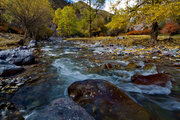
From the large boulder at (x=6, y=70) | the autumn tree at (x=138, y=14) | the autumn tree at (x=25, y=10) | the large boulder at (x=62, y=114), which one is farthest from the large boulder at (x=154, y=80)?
the autumn tree at (x=25, y=10)

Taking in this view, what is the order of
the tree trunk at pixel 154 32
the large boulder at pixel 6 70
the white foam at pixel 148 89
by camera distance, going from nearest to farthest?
1. the white foam at pixel 148 89
2. the large boulder at pixel 6 70
3. the tree trunk at pixel 154 32

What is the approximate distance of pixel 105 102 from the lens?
164cm

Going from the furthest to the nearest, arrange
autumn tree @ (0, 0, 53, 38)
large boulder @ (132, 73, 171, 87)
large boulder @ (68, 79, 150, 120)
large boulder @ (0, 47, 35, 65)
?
autumn tree @ (0, 0, 53, 38)
large boulder @ (0, 47, 35, 65)
large boulder @ (132, 73, 171, 87)
large boulder @ (68, 79, 150, 120)

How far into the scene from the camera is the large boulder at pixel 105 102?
1.42m

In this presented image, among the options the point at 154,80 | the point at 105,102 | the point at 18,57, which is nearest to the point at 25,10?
the point at 18,57

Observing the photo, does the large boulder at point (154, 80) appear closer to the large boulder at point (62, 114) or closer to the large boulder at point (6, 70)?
the large boulder at point (62, 114)

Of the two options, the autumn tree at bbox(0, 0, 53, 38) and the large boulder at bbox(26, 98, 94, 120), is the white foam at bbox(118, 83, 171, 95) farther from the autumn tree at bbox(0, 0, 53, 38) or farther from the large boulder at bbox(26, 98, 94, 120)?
the autumn tree at bbox(0, 0, 53, 38)

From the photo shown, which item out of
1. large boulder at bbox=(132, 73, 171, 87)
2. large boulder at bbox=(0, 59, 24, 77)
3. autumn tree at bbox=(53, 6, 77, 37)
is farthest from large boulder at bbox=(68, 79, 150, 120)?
autumn tree at bbox=(53, 6, 77, 37)

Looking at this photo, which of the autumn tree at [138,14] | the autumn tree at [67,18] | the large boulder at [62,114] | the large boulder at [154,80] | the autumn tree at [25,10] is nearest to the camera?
the large boulder at [62,114]

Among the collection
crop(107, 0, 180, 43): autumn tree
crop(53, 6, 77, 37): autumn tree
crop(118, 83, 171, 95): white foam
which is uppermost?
crop(53, 6, 77, 37): autumn tree

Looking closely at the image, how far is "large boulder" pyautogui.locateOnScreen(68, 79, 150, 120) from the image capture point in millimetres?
1420

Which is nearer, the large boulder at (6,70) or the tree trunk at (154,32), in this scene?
the large boulder at (6,70)

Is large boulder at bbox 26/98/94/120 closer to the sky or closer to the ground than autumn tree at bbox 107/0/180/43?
closer to the ground

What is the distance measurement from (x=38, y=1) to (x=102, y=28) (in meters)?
21.8
